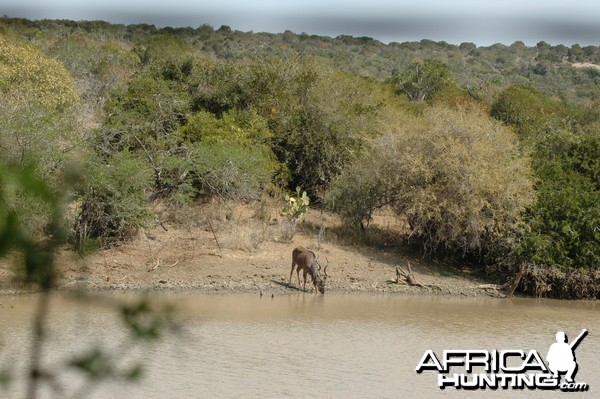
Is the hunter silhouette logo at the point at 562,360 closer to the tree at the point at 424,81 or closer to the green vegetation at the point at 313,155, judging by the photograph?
the green vegetation at the point at 313,155

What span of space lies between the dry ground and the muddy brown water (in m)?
0.92

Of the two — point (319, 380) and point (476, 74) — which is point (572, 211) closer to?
point (319, 380)

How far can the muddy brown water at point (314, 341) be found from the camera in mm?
12656

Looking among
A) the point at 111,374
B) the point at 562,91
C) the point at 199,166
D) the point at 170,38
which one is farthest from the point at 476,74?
the point at 111,374

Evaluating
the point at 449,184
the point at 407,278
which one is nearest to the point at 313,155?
the point at 449,184

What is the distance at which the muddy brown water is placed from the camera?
41.5ft

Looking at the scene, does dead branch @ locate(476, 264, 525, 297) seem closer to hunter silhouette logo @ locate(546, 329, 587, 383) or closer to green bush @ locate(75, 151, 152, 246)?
hunter silhouette logo @ locate(546, 329, 587, 383)

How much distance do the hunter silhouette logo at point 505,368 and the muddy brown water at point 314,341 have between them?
22 centimetres

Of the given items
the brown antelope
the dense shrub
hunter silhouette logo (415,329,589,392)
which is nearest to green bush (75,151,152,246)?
the brown antelope

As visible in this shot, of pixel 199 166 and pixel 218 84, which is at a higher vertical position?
pixel 218 84

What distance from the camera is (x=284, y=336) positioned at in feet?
52.7

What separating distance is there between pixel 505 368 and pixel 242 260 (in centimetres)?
936

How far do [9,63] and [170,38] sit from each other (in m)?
20.6

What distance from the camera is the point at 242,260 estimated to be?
73.9ft
